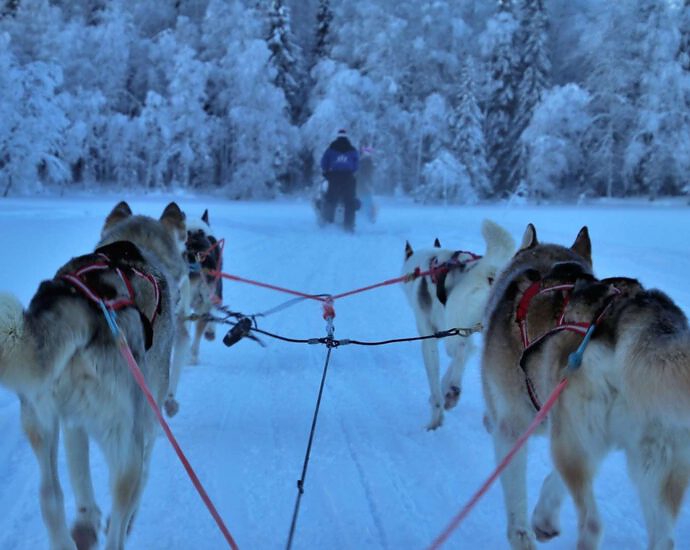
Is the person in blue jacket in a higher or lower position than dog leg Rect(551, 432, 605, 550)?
higher

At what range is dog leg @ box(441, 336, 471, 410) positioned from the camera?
4027 millimetres

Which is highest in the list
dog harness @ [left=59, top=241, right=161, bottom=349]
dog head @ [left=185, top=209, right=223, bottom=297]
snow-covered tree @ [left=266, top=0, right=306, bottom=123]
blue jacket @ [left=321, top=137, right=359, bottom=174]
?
snow-covered tree @ [left=266, top=0, right=306, bottom=123]

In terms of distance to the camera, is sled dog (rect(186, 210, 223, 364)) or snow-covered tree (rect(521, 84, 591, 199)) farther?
snow-covered tree (rect(521, 84, 591, 199))

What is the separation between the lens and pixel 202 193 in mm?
32281

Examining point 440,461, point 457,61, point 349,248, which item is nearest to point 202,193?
point 457,61

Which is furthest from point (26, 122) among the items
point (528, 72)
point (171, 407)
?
point (171, 407)

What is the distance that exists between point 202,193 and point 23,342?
31339 mm

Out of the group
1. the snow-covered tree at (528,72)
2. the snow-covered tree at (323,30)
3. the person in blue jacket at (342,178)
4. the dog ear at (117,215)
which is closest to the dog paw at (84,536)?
the dog ear at (117,215)

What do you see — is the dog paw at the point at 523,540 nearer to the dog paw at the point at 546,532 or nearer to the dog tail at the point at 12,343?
the dog paw at the point at 546,532

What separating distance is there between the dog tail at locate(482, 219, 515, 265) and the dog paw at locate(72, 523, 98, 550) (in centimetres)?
246

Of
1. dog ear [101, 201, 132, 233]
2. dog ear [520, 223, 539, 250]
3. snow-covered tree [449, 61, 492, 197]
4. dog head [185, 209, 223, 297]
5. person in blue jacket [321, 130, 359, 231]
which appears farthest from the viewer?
snow-covered tree [449, 61, 492, 197]

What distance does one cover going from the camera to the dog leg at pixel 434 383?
4.09 m

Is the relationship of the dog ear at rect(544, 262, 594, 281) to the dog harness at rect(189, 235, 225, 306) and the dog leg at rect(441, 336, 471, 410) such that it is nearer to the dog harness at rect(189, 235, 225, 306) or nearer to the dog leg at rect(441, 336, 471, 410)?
the dog leg at rect(441, 336, 471, 410)

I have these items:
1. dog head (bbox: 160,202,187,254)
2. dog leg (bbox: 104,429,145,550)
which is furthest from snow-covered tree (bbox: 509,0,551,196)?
dog leg (bbox: 104,429,145,550)
